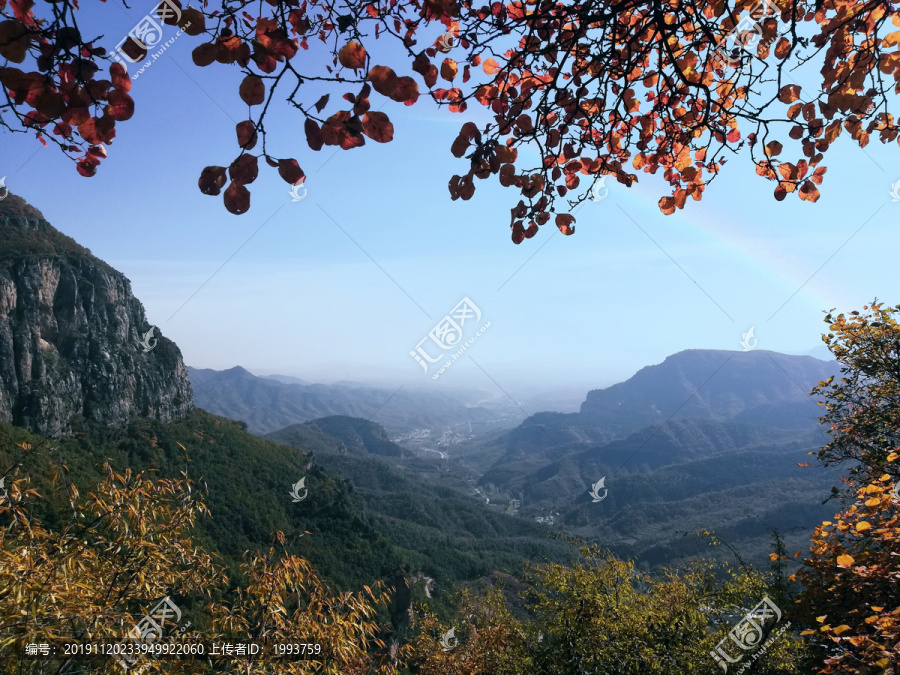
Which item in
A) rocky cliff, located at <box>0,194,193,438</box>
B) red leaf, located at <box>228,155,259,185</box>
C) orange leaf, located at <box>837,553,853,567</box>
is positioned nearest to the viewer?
red leaf, located at <box>228,155,259,185</box>

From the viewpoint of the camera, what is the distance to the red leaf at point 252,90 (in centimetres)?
147

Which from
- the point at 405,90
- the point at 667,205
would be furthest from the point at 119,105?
the point at 667,205

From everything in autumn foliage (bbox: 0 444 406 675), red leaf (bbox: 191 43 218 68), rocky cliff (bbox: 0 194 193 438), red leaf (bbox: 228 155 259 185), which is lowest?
autumn foliage (bbox: 0 444 406 675)

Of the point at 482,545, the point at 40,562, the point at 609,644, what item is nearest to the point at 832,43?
the point at 40,562

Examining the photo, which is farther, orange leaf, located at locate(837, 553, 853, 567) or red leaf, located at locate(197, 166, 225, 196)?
orange leaf, located at locate(837, 553, 853, 567)

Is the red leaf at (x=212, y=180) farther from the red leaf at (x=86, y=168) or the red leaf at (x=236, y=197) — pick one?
the red leaf at (x=86, y=168)

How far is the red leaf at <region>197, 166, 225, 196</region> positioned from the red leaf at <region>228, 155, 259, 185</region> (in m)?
0.04

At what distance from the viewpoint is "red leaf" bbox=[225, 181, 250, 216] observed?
1492 millimetres

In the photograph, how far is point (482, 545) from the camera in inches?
3462

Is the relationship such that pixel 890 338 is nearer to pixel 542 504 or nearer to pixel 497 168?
pixel 497 168

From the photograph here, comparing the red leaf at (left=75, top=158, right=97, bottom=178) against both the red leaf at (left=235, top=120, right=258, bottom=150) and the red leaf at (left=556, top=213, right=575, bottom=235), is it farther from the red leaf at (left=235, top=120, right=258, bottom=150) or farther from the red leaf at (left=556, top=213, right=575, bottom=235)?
the red leaf at (left=556, top=213, right=575, bottom=235)

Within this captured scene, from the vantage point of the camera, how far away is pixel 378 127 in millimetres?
1514

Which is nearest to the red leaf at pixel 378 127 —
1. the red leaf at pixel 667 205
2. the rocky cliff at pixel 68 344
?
the red leaf at pixel 667 205

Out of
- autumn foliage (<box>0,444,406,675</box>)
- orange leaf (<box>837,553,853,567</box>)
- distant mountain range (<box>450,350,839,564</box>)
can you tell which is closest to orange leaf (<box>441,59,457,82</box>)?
autumn foliage (<box>0,444,406,675</box>)
